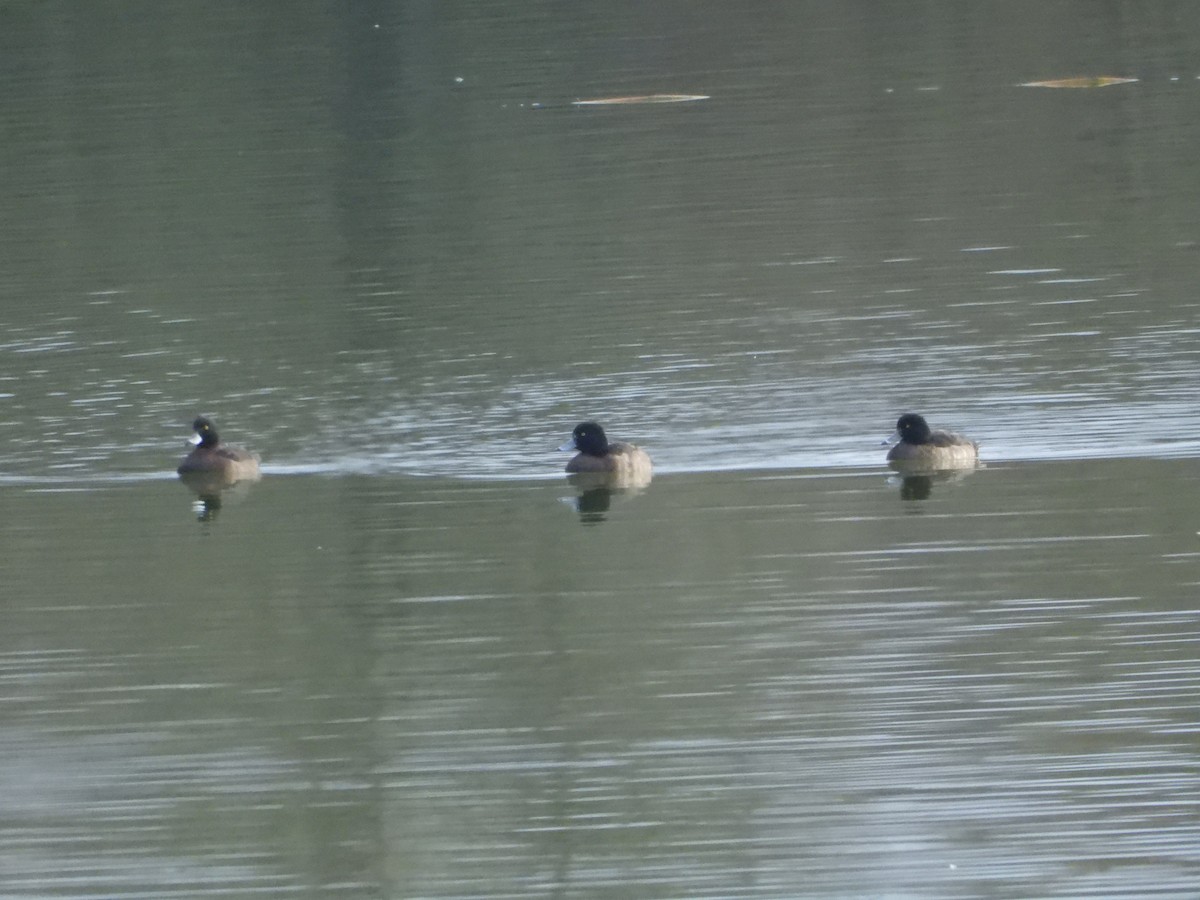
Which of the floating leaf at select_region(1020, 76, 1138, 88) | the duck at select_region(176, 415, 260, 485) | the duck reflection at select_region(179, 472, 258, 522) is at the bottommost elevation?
the duck reflection at select_region(179, 472, 258, 522)

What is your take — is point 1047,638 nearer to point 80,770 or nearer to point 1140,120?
point 80,770

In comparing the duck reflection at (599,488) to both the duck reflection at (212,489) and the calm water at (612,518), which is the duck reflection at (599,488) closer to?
the calm water at (612,518)

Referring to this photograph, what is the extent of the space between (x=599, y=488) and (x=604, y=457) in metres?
0.24

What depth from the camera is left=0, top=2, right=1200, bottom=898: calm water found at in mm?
11469

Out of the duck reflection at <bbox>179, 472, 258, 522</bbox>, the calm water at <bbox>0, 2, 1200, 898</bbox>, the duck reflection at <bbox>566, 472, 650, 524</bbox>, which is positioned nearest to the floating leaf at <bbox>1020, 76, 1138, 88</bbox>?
the calm water at <bbox>0, 2, 1200, 898</bbox>

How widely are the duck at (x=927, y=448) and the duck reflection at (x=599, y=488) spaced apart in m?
1.98

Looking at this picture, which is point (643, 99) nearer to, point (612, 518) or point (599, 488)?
point (599, 488)

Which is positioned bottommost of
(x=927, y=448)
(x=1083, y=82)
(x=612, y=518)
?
(x=612, y=518)

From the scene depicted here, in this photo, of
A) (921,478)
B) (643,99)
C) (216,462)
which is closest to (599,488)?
(921,478)

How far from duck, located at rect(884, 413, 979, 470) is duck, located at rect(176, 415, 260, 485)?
16.5 feet

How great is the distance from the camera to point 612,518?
1792cm

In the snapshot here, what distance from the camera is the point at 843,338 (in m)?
24.1

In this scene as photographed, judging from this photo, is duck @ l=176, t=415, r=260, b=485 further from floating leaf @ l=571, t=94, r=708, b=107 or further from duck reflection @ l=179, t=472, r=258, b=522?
floating leaf @ l=571, t=94, r=708, b=107

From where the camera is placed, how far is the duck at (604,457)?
18.6 metres
